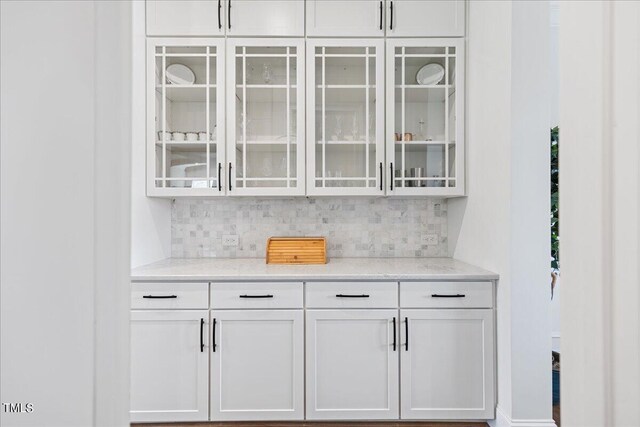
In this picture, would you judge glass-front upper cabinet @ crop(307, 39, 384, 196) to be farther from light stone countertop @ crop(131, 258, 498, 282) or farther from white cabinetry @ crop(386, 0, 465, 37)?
light stone countertop @ crop(131, 258, 498, 282)

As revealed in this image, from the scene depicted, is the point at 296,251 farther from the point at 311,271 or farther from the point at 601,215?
the point at 601,215

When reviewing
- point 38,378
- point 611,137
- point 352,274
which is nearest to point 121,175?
point 38,378

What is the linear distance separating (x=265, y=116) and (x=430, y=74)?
1.04 metres

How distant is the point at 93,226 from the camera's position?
0.47 metres

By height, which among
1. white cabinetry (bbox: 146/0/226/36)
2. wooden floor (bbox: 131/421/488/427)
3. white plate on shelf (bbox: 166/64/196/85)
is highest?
white cabinetry (bbox: 146/0/226/36)

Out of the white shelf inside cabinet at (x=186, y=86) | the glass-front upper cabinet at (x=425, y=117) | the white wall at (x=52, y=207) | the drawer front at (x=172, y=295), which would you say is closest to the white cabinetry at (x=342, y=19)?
the glass-front upper cabinet at (x=425, y=117)

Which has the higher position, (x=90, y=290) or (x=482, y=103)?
(x=482, y=103)

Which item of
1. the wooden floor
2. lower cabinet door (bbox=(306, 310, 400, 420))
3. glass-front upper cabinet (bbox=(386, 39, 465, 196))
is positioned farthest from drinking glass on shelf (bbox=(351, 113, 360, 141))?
the wooden floor

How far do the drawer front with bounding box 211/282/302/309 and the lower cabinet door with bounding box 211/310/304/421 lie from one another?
0.04m

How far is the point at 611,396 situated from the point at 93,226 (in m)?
0.74

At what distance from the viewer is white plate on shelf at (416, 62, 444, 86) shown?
243 centimetres

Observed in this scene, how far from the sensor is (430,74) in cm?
244

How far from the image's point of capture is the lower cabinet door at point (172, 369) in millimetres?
2049

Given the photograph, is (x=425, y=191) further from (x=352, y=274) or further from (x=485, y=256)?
(x=352, y=274)
